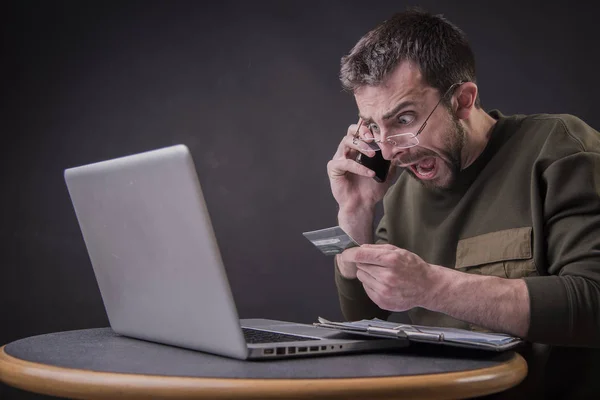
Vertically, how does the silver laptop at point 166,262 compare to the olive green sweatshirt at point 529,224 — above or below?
above

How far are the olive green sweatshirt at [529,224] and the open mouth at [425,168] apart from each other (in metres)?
0.07

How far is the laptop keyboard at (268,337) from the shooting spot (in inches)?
45.6

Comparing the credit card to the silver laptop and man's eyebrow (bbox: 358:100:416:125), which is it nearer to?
the silver laptop

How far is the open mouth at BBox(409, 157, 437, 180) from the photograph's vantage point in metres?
1.85

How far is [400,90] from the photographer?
5.82ft

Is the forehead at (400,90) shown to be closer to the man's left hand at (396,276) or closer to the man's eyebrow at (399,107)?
the man's eyebrow at (399,107)

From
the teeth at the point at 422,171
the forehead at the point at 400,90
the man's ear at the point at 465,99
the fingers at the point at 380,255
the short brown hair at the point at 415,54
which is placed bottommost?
→ the fingers at the point at 380,255

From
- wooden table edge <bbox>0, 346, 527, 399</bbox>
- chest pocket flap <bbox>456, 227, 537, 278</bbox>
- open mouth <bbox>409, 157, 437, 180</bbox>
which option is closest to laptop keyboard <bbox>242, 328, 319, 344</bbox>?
wooden table edge <bbox>0, 346, 527, 399</bbox>

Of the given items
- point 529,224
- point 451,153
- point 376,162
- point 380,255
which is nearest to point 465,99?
point 451,153

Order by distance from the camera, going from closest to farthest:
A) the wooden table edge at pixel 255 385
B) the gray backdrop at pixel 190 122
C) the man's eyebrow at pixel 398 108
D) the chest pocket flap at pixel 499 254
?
the wooden table edge at pixel 255 385, the chest pocket flap at pixel 499 254, the man's eyebrow at pixel 398 108, the gray backdrop at pixel 190 122

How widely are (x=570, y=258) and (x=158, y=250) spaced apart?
0.87 m

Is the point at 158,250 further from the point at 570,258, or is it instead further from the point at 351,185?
the point at 351,185

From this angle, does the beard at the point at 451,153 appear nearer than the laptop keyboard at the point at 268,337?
No

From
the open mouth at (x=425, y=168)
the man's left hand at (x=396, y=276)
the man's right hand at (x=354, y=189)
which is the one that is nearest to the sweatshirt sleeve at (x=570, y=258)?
the man's left hand at (x=396, y=276)
